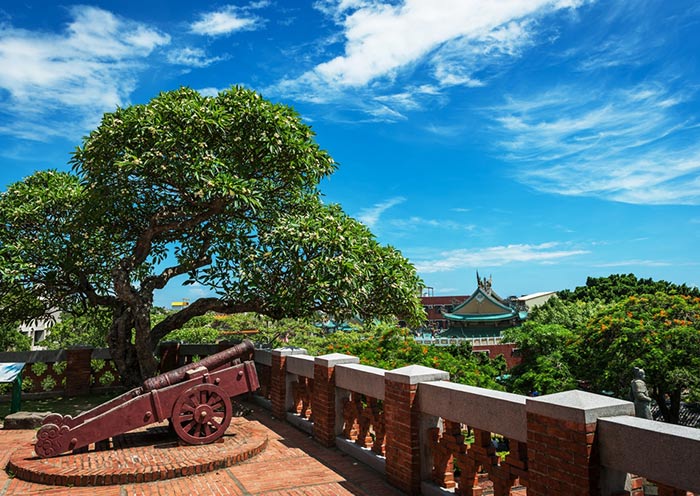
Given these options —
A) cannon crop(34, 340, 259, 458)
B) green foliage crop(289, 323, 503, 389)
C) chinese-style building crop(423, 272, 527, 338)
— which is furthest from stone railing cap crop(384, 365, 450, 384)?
chinese-style building crop(423, 272, 527, 338)

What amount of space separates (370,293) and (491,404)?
713 centimetres

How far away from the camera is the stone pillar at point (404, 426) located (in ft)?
18.4

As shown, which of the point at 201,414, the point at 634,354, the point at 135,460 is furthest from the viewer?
the point at 634,354

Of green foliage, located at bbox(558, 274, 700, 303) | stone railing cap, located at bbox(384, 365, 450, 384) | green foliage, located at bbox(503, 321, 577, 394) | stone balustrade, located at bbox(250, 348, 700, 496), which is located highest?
green foliage, located at bbox(558, 274, 700, 303)

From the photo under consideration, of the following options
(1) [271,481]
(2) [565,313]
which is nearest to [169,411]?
(1) [271,481]

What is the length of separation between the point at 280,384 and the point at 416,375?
472 cm

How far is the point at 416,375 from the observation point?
224 inches

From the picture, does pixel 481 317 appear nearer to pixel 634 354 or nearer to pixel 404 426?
pixel 634 354

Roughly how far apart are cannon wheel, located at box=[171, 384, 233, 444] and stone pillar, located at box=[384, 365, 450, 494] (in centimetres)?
276

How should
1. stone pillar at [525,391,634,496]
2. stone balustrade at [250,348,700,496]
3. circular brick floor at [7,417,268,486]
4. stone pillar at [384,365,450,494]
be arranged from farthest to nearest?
circular brick floor at [7,417,268,486] → stone pillar at [384,365,450,494] → stone pillar at [525,391,634,496] → stone balustrade at [250,348,700,496]

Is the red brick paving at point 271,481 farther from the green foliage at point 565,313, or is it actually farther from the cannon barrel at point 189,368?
the green foliage at point 565,313

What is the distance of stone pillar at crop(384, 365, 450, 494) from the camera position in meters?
5.59

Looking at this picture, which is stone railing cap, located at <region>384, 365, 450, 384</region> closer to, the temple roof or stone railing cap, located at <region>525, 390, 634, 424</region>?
stone railing cap, located at <region>525, 390, 634, 424</region>

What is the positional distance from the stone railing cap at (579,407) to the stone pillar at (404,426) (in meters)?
1.85
